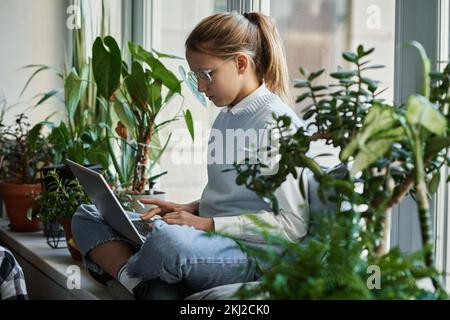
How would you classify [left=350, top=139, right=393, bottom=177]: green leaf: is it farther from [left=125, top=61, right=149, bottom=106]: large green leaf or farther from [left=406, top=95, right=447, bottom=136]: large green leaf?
[left=125, top=61, right=149, bottom=106]: large green leaf

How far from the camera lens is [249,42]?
7.47 feet

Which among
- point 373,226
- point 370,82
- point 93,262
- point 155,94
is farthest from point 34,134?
point 373,226

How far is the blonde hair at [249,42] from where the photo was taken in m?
2.23

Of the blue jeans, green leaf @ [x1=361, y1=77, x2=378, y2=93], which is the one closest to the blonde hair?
the blue jeans

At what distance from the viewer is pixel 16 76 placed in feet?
13.5

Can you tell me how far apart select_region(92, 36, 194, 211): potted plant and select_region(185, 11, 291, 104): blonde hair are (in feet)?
1.96

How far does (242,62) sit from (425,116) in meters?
1.01

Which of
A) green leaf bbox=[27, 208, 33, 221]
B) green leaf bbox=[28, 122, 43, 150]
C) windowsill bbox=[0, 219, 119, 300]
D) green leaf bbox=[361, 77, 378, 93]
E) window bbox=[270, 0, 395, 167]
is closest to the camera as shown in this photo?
green leaf bbox=[361, 77, 378, 93]

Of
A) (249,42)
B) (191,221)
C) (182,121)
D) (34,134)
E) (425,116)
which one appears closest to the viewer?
(425,116)

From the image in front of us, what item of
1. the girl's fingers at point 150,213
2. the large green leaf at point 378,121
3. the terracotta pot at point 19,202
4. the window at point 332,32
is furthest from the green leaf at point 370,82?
the terracotta pot at point 19,202

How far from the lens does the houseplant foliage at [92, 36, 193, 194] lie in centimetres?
287

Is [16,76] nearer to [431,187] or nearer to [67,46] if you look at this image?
[67,46]

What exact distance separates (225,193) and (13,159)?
1.60 m

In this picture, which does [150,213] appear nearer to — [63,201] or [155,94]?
[63,201]
